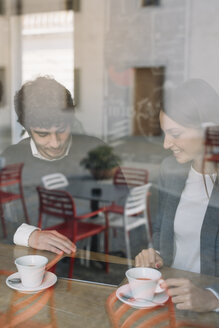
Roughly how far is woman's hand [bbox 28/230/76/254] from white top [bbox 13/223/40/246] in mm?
12

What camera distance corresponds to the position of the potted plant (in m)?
3.04

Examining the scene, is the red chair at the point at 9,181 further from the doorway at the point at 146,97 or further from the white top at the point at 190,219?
the white top at the point at 190,219

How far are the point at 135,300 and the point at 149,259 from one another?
28 cm

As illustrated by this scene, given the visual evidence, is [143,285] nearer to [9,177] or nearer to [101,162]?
[101,162]

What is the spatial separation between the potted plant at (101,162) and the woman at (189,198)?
1.68 metres

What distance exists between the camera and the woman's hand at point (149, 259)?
103 cm

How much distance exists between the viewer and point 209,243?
115 centimetres

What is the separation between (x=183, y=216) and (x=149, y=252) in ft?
0.65

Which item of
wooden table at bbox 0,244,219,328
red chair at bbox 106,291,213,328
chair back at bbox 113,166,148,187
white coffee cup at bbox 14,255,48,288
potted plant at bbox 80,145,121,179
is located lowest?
chair back at bbox 113,166,148,187

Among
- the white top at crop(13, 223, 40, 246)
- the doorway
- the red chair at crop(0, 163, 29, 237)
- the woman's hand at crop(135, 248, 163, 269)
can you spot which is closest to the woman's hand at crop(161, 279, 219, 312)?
the woman's hand at crop(135, 248, 163, 269)

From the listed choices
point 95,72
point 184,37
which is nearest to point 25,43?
point 95,72

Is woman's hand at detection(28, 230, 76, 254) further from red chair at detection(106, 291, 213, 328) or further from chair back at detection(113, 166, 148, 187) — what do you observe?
chair back at detection(113, 166, 148, 187)

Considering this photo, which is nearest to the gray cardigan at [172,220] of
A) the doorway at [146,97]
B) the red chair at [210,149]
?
the red chair at [210,149]

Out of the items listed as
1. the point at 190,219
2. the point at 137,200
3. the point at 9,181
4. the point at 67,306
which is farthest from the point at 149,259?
the point at 9,181
